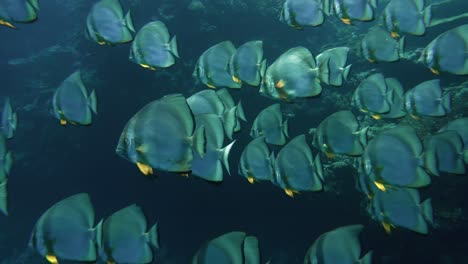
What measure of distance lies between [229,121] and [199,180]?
11.2ft

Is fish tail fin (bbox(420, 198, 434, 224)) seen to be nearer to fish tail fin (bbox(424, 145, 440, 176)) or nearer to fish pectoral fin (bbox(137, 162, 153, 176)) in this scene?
fish tail fin (bbox(424, 145, 440, 176))

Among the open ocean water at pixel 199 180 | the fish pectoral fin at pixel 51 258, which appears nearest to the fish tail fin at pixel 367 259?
the fish pectoral fin at pixel 51 258

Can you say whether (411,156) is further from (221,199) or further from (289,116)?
(221,199)

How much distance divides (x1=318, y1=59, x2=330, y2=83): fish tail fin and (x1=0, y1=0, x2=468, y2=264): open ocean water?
3.92 m

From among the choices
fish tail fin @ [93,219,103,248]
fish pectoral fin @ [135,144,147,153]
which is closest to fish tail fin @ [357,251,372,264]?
fish pectoral fin @ [135,144,147,153]

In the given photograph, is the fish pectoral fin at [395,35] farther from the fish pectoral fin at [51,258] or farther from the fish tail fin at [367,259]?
the fish pectoral fin at [51,258]

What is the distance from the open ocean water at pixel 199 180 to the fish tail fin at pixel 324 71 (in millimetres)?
3919

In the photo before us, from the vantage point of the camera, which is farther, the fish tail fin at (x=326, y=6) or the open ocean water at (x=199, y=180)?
the open ocean water at (x=199, y=180)

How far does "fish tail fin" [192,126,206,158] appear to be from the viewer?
268 cm

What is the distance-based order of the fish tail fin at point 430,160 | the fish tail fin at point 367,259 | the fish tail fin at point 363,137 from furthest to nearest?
the fish tail fin at point 363,137, the fish tail fin at point 430,160, the fish tail fin at point 367,259

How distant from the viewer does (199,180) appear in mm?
7531

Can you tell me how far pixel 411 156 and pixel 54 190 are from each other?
13.6 meters

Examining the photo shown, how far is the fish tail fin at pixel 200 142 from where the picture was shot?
8.80 ft

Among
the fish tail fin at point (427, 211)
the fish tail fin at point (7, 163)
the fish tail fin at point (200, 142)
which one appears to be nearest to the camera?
the fish tail fin at point (200, 142)
